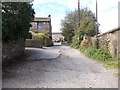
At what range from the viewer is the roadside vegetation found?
441 inches

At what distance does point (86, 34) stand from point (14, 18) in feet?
62.1

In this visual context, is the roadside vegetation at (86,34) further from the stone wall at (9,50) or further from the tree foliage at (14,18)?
the stone wall at (9,50)

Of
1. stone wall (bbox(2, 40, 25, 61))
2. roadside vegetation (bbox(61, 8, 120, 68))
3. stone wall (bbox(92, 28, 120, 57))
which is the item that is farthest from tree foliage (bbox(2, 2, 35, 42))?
stone wall (bbox(92, 28, 120, 57))

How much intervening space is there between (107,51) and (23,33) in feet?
24.0

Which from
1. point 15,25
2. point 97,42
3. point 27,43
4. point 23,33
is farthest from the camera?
point 27,43

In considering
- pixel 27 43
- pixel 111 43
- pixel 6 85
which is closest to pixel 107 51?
pixel 111 43


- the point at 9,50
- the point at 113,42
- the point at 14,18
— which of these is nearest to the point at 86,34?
the point at 113,42

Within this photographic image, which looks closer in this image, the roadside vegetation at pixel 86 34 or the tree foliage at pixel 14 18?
the tree foliage at pixel 14 18

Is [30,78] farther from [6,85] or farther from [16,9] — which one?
[16,9]

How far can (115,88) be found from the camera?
17.2 ft

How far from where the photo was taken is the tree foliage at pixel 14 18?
708cm

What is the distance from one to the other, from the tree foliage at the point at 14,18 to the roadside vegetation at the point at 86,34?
17.9ft

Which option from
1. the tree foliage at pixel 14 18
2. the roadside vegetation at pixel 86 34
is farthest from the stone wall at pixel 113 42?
the tree foliage at pixel 14 18

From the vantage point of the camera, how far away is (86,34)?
83.0 ft
